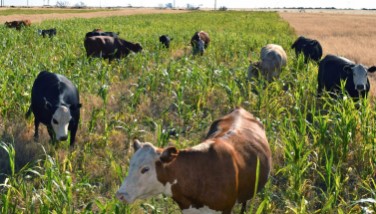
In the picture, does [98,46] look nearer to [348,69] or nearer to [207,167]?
[348,69]

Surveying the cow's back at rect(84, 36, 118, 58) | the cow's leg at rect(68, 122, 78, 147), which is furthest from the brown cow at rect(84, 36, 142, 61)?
the cow's leg at rect(68, 122, 78, 147)

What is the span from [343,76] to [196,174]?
235 inches

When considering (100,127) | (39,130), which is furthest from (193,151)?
(39,130)

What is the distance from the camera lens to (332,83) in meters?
8.56

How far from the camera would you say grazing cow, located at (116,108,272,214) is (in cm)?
346

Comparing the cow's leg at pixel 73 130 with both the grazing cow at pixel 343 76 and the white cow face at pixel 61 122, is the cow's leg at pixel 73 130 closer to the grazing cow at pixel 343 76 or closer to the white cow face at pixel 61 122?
the white cow face at pixel 61 122

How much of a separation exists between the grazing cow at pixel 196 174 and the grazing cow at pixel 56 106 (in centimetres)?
267

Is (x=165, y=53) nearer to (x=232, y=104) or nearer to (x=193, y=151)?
(x=232, y=104)

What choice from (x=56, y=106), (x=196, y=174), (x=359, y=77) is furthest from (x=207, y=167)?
(x=359, y=77)

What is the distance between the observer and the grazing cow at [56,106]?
19.5 ft

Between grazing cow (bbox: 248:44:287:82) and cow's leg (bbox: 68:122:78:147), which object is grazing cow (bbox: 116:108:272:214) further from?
grazing cow (bbox: 248:44:287:82)

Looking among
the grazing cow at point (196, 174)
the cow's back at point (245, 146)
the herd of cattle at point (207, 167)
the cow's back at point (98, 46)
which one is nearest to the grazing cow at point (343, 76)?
the cow's back at point (245, 146)

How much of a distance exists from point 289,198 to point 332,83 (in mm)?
4471

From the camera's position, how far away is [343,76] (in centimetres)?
846
